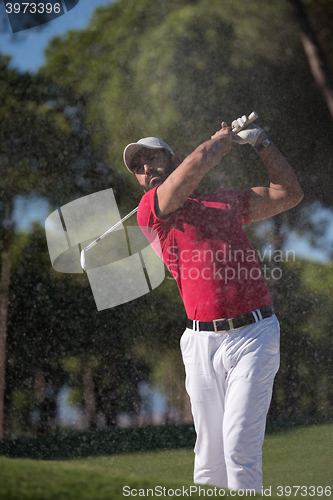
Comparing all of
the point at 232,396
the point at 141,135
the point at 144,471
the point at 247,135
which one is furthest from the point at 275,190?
the point at 141,135

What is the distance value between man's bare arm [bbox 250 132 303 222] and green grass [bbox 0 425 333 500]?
1.08 metres

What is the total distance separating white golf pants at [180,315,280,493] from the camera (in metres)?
1.65

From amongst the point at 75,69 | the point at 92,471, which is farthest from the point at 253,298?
the point at 75,69

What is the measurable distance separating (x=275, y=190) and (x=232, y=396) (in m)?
0.83

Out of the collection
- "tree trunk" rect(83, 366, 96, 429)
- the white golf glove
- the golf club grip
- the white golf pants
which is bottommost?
"tree trunk" rect(83, 366, 96, 429)

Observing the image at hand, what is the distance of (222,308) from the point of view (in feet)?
5.78

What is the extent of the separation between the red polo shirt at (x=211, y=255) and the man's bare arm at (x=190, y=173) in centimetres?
8

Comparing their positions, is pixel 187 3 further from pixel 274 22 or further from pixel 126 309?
pixel 126 309

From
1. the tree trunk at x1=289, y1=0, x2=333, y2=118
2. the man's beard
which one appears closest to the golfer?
the man's beard

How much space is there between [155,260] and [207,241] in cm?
446

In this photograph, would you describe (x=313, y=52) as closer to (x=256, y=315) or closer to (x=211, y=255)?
(x=211, y=255)

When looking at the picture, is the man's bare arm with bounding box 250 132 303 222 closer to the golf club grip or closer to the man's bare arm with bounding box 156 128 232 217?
the golf club grip

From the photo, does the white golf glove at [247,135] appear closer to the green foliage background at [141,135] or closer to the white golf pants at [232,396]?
the white golf pants at [232,396]

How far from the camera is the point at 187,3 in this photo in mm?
7348
